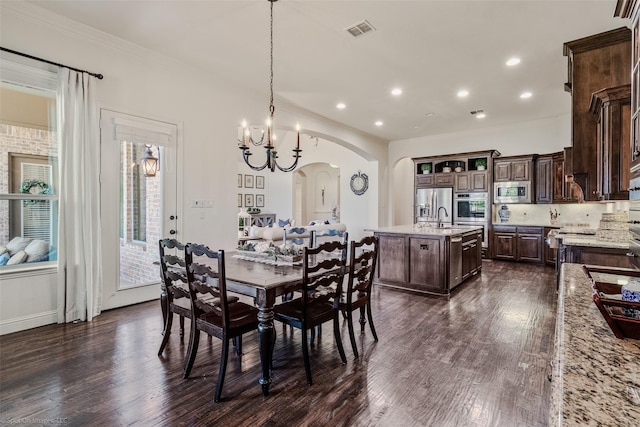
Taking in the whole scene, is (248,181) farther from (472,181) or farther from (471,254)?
(471,254)

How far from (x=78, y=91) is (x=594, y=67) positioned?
544 cm

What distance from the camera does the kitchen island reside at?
4543mm

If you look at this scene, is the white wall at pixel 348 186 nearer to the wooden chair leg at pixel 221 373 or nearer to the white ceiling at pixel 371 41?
the white ceiling at pixel 371 41

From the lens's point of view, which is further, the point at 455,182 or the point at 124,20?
the point at 455,182

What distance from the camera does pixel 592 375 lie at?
0.71 meters

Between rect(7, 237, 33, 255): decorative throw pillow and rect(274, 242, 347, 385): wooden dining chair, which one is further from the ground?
rect(7, 237, 33, 255): decorative throw pillow

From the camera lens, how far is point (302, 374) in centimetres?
242

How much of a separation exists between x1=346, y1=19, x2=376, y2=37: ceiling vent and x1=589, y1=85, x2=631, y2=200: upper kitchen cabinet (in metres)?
2.13

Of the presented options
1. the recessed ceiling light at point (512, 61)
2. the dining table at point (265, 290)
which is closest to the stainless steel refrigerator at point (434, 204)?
the recessed ceiling light at point (512, 61)

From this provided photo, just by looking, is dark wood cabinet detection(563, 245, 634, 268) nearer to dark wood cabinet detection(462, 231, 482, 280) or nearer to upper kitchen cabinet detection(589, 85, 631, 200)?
upper kitchen cabinet detection(589, 85, 631, 200)

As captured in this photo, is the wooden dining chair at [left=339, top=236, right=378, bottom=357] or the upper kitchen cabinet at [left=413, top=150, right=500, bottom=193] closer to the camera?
the wooden dining chair at [left=339, top=236, right=378, bottom=357]

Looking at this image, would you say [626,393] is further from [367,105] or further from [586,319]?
[367,105]

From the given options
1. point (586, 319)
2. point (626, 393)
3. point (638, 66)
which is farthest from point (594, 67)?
point (626, 393)

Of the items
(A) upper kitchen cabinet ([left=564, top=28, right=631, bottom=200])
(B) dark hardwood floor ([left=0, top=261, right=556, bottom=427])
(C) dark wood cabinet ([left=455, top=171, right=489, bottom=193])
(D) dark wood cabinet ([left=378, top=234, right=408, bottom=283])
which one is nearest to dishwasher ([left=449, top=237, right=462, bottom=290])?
(D) dark wood cabinet ([left=378, top=234, right=408, bottom=283])
